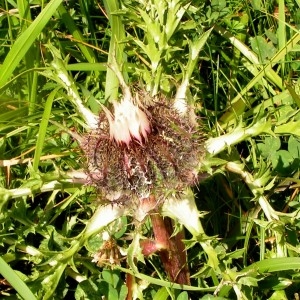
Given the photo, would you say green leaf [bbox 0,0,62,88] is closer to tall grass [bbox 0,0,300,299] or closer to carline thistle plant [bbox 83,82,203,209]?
tall grass [bbox 0,0,300,299]

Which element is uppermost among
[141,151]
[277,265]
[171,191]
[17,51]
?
[17,51]

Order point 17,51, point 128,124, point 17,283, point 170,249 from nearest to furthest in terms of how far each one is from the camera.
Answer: point 128,124
point 17,283
point 170,249
point 17,51

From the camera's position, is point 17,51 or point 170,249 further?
point 17,51

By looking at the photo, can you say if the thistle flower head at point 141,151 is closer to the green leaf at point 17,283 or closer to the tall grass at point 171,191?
the tall grass at point 171,191

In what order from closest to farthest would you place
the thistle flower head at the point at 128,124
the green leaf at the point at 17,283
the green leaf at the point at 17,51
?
the thistle flower head at the point at 128,124 < the green leaf at the point at 17,283 < the green leaf at the point at 17,51

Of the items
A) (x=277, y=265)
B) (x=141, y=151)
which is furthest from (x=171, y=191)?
(x=277, y=265)

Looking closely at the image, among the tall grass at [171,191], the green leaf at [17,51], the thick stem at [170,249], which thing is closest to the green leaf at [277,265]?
the tall grass at [171,191]

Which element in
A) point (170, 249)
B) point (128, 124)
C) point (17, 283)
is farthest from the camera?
point (170, 249)

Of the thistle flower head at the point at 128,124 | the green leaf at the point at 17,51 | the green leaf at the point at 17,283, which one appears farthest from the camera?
the green leaf at the point at 17,51

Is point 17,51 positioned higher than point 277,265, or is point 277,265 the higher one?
point 17,51

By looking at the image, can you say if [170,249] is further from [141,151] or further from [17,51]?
[17,51]

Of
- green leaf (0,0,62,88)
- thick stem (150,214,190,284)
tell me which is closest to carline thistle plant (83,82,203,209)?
thick stem (150,214,190,284)
